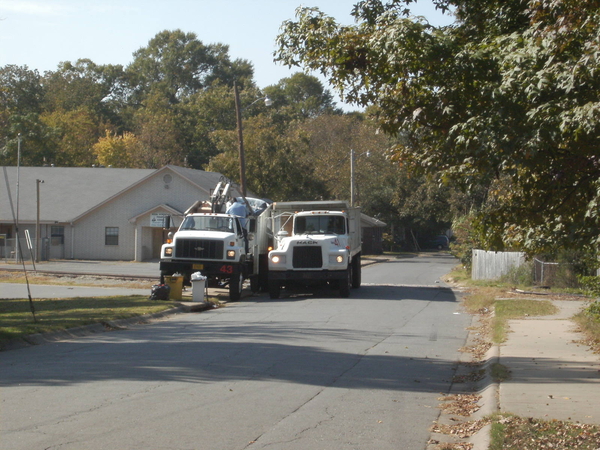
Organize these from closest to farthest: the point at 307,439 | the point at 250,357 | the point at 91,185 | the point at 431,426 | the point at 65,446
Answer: the point at 65,446, the point at 307,439, the point at 431,426, the point at 250,357, the point at 91,185

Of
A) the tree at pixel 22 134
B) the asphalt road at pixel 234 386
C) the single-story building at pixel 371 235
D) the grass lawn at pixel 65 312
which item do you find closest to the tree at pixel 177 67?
the tree at pixel 22 134

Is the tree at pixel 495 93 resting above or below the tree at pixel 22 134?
below

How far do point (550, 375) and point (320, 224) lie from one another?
15.2m

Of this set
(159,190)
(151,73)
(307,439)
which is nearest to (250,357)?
(307,439)

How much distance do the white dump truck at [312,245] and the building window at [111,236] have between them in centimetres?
2523

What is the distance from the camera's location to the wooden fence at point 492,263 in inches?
1151

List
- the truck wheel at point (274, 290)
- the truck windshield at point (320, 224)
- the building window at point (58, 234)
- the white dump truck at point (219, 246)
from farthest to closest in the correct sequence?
the building window at point (58, 234) < the truck windshield at point (320, 224) < the truck wheel at point (274, 290) < the white dump truck at point (219, 246)

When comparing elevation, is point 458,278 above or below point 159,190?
below

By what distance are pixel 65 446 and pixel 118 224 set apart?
43.6 metres

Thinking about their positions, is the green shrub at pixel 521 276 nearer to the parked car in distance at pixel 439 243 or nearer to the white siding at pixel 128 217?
the white siding at pixel 128 217

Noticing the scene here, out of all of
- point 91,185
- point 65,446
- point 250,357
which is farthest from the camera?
point 91,185

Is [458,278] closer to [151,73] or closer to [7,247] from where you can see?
[7,247]

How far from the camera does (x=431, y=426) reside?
7707 millimetres

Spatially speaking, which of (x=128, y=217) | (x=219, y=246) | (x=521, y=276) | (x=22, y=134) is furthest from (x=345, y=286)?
(x=22, y=134)
